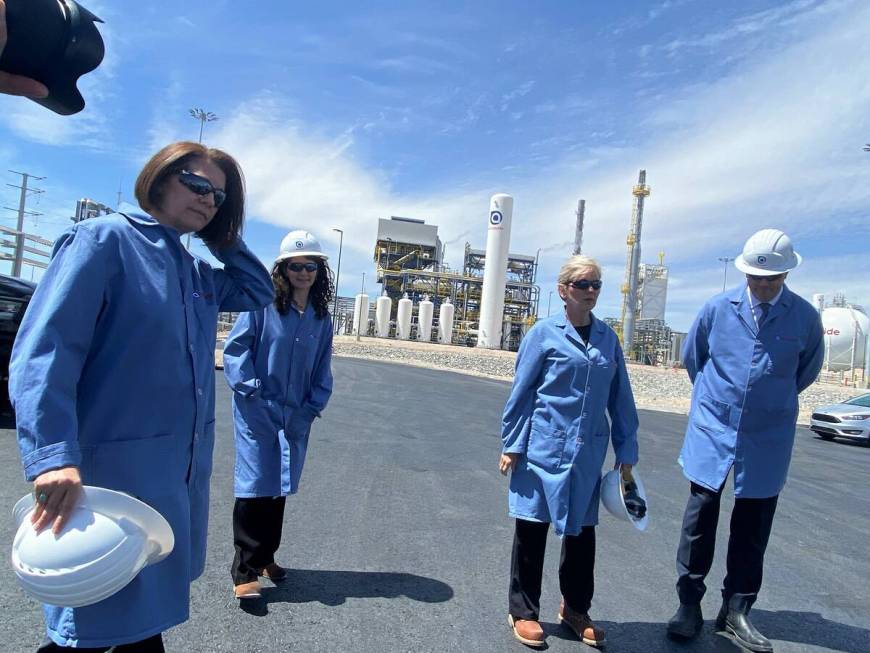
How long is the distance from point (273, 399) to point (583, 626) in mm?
2094

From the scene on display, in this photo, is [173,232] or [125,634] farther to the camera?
[173,232]

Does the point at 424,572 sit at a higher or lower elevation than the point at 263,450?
lower

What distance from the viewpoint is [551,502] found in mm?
2922

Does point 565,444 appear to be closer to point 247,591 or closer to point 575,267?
point 575,267

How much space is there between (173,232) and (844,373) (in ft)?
194

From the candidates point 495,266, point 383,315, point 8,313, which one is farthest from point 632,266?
point 8,313

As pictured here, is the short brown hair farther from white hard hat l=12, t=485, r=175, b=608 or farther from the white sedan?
the white sedan

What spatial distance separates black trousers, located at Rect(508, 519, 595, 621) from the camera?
3000mm

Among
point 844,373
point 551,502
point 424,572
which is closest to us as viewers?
point 551,502

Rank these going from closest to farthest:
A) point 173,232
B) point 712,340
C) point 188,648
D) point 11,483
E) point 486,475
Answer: point 173,232 < point 188,648 < point 712,340 < point 11,483 < point 486,475

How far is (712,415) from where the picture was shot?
10.9 feet

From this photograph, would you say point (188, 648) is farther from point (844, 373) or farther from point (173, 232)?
point (844, 373)

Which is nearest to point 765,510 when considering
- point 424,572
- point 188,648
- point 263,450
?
point 424,572

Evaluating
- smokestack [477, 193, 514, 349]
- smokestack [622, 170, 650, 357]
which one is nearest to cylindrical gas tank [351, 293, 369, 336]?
smokestack [477, 193, 514, 349]
